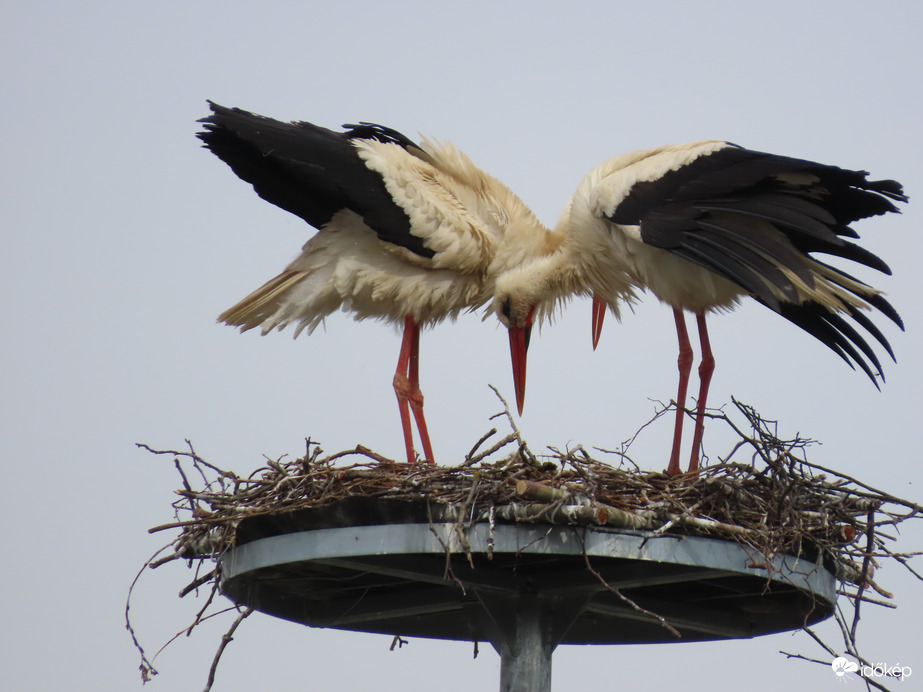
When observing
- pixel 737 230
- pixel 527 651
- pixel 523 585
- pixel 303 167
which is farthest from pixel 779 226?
pixel 303 167

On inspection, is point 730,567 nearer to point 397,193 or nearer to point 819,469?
point 819,469

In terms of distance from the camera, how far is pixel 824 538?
560cm

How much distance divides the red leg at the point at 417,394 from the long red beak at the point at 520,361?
542mm

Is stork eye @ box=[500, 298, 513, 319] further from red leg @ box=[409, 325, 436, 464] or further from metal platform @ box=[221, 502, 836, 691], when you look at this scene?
metal platform @ box=[221, 502, 836, 691]

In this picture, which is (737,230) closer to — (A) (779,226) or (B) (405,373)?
(A) (779,226)

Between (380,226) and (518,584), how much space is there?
2153mm

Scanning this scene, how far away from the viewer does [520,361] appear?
788cm

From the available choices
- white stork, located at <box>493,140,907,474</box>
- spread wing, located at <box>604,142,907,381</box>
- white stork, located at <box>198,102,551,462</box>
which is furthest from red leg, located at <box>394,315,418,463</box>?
spread wing, located at <box>604,142,907,381</box>

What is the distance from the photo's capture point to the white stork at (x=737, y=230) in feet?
19.6

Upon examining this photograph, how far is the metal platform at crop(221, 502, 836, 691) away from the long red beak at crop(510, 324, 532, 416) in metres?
1.51

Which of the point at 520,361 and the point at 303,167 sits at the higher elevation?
the point at 303,167

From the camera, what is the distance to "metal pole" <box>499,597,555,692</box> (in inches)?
227

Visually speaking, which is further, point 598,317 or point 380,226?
point 598,317

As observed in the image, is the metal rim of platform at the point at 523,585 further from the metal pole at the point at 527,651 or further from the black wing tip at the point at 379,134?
the black wing tip at the point at 379,134
